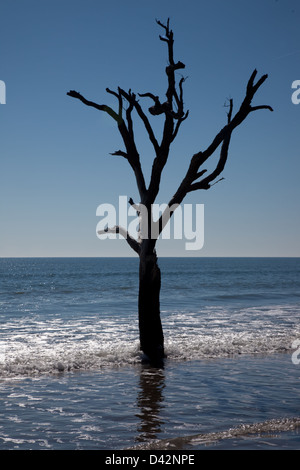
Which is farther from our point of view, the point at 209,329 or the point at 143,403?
the point at 209,329

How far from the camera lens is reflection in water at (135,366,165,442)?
6.32 metres

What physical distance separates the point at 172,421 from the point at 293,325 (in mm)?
13168

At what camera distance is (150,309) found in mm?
11367

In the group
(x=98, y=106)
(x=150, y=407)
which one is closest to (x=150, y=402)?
(x=150, y=407)

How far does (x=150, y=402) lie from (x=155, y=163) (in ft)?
18.3

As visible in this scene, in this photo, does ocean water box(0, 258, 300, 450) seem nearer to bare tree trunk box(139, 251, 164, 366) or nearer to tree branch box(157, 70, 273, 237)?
bare tree trunk box(139, 251, 164, 366)

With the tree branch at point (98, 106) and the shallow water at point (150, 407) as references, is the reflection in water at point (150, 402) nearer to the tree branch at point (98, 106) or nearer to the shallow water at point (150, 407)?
the shallow water at point (150, 407)

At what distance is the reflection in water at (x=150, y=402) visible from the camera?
20.7 feet

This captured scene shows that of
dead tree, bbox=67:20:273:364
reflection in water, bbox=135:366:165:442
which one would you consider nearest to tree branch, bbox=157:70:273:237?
dead tree, bbox=67:20:273:364

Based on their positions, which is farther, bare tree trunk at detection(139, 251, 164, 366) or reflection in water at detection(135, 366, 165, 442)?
bare tree trunk at detection(139, 251, 164, 366)

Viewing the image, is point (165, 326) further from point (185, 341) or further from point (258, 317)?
point (258, 317)

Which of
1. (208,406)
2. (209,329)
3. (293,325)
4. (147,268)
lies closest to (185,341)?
(209,329)

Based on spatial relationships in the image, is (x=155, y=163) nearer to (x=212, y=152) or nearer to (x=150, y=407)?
(x=212, y=152)
